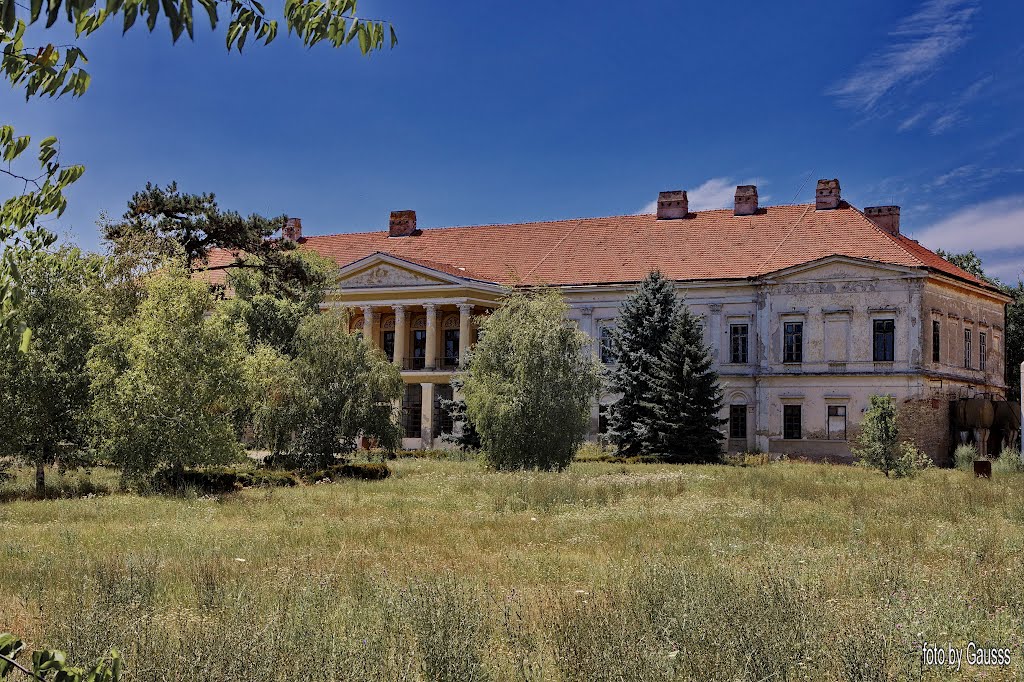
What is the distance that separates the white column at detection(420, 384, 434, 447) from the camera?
158 feet

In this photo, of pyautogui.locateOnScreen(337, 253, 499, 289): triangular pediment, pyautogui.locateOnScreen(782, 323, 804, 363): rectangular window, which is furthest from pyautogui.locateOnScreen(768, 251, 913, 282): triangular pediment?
pyautogui.locateOnScreen(337, 253, 499, 289): triangular pediment

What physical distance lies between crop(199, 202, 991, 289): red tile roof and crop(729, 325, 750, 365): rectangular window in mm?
2578

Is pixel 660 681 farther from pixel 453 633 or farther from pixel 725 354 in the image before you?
pixel 725 354

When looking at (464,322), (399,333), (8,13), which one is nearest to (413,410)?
(399,333)

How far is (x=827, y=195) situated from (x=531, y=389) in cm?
2702

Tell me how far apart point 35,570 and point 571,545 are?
6.68 m

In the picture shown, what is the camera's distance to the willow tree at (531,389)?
89.6ft

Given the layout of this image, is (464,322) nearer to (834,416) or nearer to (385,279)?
(385,279)

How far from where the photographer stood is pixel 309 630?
6973 mm

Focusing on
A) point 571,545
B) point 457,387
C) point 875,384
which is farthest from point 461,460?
point 571,545

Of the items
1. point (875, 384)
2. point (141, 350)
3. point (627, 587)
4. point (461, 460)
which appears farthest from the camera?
point (875, 384)

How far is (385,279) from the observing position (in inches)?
1933

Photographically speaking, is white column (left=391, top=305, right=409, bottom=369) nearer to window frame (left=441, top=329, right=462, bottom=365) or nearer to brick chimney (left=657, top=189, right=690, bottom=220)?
window frame (left=441, top=329, right=462, bottom=365)

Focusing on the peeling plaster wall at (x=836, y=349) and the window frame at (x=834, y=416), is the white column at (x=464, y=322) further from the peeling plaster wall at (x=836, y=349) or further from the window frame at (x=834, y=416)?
the window frame at (x=834, y=416)
